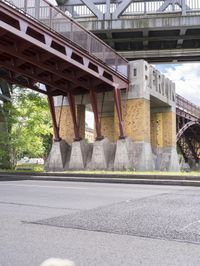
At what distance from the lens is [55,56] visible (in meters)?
19.5

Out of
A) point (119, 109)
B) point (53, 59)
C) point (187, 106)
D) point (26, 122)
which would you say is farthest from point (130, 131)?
point (187, 106)

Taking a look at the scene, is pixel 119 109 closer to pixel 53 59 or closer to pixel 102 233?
pixel 53 59

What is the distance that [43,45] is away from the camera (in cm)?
1808

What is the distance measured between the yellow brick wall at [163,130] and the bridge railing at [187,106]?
6.47 meters

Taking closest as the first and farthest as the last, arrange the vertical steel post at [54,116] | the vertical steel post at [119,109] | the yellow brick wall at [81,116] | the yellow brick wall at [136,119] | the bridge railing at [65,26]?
the bridge railing at [65,26] < the vertical steel post at [119,109] < the yellow brick wall at [136,119] < the vertical steel post at [54,116] < the yellow brick wall at [81,116]

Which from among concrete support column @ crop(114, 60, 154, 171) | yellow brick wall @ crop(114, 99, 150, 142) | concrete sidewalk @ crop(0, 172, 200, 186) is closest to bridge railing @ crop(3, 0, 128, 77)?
concrete support column @ crop(114, 60, 154, 171)

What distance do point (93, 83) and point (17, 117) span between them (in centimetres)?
588

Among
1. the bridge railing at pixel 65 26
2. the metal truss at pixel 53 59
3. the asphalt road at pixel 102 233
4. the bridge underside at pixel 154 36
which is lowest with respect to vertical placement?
the asphalt road at pixel 102 233

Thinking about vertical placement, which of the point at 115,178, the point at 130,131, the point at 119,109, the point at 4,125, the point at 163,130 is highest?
the point at 119,109

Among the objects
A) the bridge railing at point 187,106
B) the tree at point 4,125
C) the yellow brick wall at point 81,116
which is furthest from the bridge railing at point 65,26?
the bridge railing at point 187,106

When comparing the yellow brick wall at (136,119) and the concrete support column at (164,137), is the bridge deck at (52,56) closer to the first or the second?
the yellow brick wall at (136,119)

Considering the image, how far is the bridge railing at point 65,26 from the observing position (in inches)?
760

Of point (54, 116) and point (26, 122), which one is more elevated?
point (54, 116)

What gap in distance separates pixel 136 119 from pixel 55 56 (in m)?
7.79
